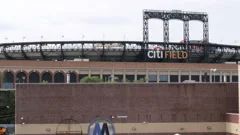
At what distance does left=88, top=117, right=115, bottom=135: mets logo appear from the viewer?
1472 cm

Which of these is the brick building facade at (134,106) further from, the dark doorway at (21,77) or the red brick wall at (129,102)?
the dark doorway at (21,77)

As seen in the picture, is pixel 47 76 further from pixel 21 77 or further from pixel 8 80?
pixel 8 80

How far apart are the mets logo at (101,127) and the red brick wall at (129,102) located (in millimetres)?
28083

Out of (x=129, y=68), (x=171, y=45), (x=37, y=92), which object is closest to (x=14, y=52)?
(x=129, y=68)

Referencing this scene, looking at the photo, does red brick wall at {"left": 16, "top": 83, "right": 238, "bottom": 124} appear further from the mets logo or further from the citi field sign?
the citi field sign

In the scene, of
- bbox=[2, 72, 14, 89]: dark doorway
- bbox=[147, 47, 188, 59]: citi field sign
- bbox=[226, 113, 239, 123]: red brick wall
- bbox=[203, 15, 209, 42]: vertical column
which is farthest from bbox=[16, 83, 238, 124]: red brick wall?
bbox=[203, 15, 209, 42]: vertical column

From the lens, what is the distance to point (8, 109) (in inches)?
3292

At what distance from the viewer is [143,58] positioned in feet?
358

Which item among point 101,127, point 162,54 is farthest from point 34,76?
point 101,127

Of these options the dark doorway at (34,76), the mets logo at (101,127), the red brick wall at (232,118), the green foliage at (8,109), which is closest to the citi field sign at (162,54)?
the dark doorway at (34,76)

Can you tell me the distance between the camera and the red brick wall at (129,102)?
43000 mm

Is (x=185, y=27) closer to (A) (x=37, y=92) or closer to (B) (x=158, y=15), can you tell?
(B) (x=158, y=15)

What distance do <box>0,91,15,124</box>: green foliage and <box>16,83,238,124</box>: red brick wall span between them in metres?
40.9

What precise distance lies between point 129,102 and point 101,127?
28607 millimetres
